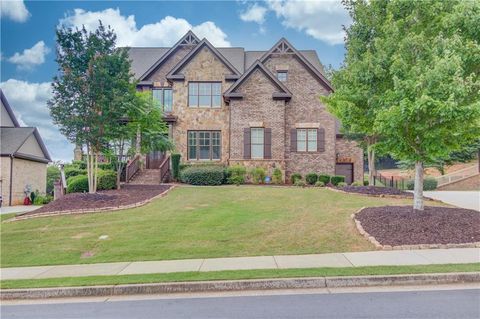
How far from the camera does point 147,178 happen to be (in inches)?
841

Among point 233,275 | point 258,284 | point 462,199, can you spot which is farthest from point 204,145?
point 258,284

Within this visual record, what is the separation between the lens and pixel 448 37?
10031 mm

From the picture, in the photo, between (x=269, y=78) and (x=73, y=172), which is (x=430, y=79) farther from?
(x=73, y=172)

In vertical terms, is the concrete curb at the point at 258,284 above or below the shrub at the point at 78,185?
below

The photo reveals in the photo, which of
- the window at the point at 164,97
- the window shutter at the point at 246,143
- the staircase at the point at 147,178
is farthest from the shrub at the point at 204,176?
the window at the point at 164,97

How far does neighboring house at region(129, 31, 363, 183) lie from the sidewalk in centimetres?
1460

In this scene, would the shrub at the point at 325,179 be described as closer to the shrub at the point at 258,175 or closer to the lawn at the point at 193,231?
the shrub at the point at 258,175

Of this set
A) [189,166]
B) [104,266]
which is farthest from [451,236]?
[189,166]

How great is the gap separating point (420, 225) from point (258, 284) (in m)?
5.98

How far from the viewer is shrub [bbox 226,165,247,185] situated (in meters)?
20.8

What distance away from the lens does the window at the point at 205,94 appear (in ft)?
79.7

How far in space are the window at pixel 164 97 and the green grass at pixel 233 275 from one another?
63.5ft

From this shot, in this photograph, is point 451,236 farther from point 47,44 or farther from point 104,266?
point 47,44

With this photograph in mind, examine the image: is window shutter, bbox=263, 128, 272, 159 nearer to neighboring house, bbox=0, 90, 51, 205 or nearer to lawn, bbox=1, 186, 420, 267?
lawn, bbox=1, 186, 420, 267
